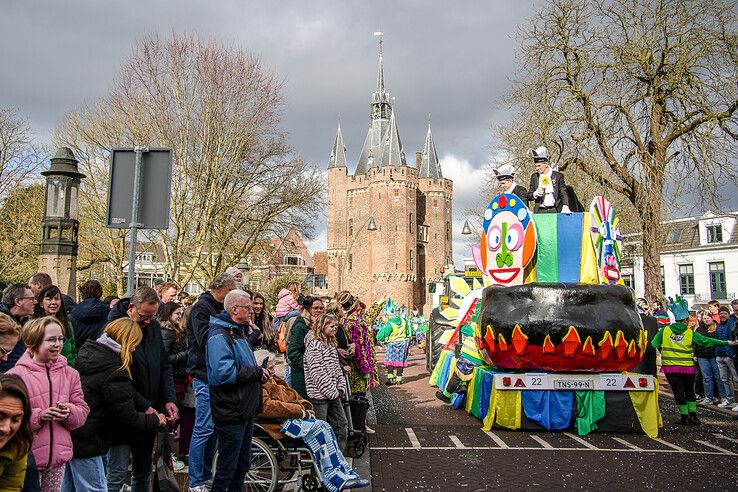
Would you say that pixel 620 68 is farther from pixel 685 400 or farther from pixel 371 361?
pixel 371 361

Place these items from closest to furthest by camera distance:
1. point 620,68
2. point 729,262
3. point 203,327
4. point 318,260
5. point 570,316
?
point 203,327 < point 570,316 < point 620,68 < point 729,262 < point 318,260

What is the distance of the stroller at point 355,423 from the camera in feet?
23.0

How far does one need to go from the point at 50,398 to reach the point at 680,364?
9415mm

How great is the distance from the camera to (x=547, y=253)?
9.12 meters

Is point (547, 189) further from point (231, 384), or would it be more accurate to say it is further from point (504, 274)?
point (231, 384)

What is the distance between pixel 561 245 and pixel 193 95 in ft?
51.3

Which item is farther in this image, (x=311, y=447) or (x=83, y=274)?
(x=83, y=274)

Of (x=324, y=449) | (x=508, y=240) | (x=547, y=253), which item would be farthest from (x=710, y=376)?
(x=324, y=449)

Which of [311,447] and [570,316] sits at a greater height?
[570,316]

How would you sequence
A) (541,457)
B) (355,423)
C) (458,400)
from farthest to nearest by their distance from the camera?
(458,400) < (355,423) < (541,457)

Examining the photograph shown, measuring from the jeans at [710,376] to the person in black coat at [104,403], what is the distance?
11.2m

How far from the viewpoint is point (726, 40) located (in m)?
14.2

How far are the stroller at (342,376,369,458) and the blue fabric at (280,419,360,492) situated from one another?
1.48m

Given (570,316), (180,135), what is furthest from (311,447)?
(180,135)
